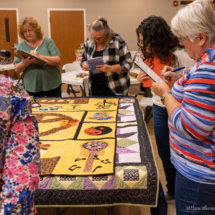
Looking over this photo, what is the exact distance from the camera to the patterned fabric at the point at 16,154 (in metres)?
0.82

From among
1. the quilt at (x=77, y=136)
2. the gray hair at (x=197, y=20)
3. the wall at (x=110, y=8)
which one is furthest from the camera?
the wall at (x=110, y=8)

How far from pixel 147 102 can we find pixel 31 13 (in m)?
5.48

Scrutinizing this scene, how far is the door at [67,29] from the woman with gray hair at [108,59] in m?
5.12

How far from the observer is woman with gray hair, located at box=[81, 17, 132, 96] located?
263 cm

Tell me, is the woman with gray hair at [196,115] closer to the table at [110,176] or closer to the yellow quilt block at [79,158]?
the table at [110,176]

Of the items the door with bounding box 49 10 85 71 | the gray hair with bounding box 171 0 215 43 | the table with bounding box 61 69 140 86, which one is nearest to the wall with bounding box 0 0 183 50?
the door with bounding box 49 10 85 71

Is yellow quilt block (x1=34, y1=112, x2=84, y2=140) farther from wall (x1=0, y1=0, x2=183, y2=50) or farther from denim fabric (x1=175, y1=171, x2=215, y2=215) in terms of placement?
wall (x1=0, y1=0, x2=183, y2=50)

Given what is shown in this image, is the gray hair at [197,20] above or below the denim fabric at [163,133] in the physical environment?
above

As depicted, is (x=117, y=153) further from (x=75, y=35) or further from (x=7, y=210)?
(x=75, y=35)

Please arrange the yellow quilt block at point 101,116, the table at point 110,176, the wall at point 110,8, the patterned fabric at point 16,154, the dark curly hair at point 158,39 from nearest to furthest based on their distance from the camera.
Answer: the patterned fabric at point 16,154
the table at point 110,176
the dark curly hair at point 158,39
the yellow quilt block at point 101,116
the wall at point 110,8

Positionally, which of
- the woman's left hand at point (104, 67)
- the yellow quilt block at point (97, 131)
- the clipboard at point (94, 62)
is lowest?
the yellow quilt block at point (97, 131)

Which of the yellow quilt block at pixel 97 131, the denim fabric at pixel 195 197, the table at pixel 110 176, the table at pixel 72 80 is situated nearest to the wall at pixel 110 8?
the table at pixel 72 80

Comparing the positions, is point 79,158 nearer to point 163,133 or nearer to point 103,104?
point 163,133

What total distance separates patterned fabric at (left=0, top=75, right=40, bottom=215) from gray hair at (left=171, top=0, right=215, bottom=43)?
682 millimetres
